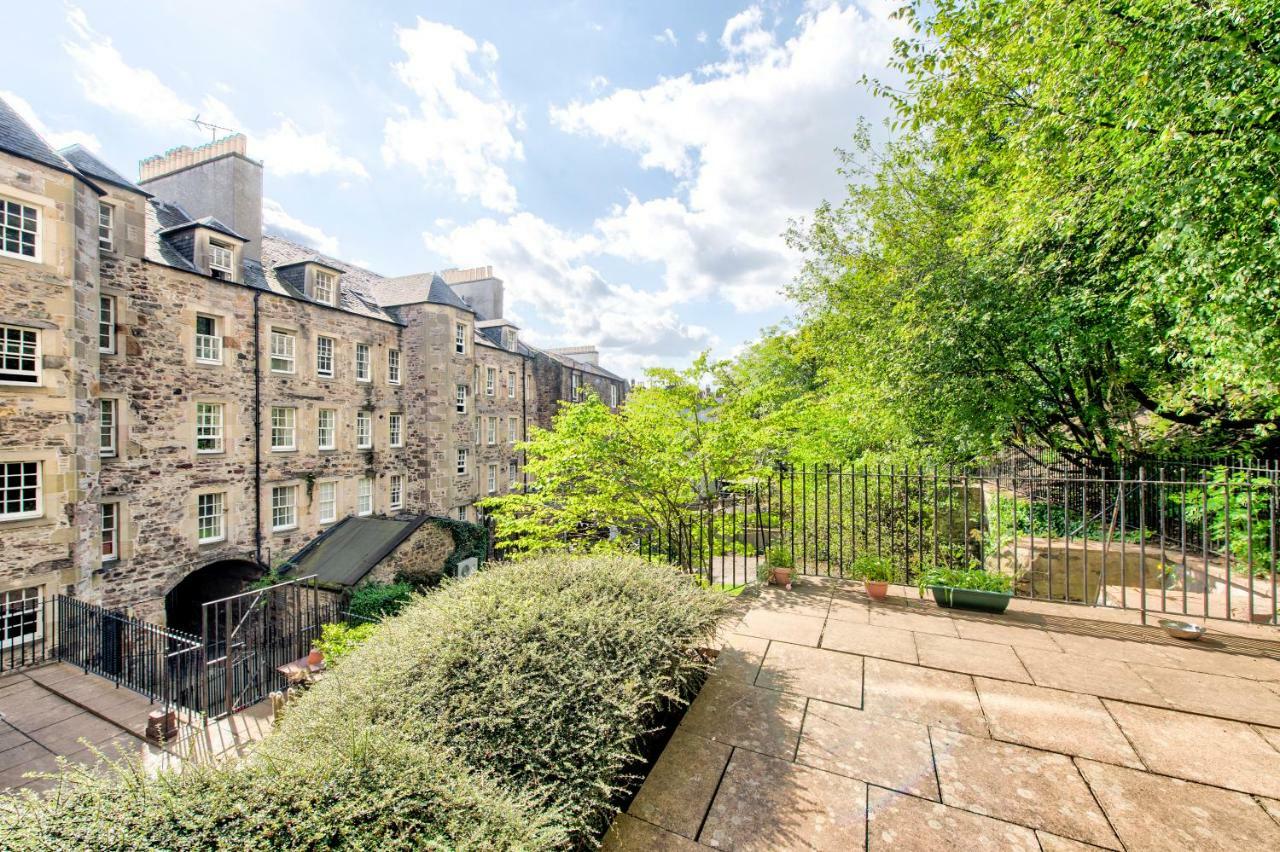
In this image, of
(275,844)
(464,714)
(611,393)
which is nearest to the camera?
(275,844)

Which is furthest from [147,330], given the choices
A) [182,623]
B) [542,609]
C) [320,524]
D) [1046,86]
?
[1046,86]

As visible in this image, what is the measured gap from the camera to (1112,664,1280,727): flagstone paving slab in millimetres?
4012

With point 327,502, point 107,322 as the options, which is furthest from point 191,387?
point 327,502

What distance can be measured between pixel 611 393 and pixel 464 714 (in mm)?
40182

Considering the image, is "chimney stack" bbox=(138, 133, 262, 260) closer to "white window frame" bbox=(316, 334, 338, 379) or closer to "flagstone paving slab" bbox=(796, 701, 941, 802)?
"white window frame" bbox=(316, 334, 338, 379)

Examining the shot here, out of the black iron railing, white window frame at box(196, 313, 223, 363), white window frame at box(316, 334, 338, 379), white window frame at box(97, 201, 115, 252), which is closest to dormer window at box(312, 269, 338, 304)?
white window frame at box(316, 334, 338, 379)

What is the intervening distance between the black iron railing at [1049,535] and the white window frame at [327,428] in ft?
53.3

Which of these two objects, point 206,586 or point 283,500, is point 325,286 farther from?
point 206,586

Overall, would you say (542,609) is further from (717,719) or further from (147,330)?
(147,330)

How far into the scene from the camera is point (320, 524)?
1997 centimetres

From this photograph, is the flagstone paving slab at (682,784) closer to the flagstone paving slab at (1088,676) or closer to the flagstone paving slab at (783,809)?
the flagstone paving slab at (783,809)

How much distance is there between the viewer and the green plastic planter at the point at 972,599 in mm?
6227

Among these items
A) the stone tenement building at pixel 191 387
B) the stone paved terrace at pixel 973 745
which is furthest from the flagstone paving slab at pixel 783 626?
the stone tenement building at pixel 191 387

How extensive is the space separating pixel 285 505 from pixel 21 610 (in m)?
7.36
